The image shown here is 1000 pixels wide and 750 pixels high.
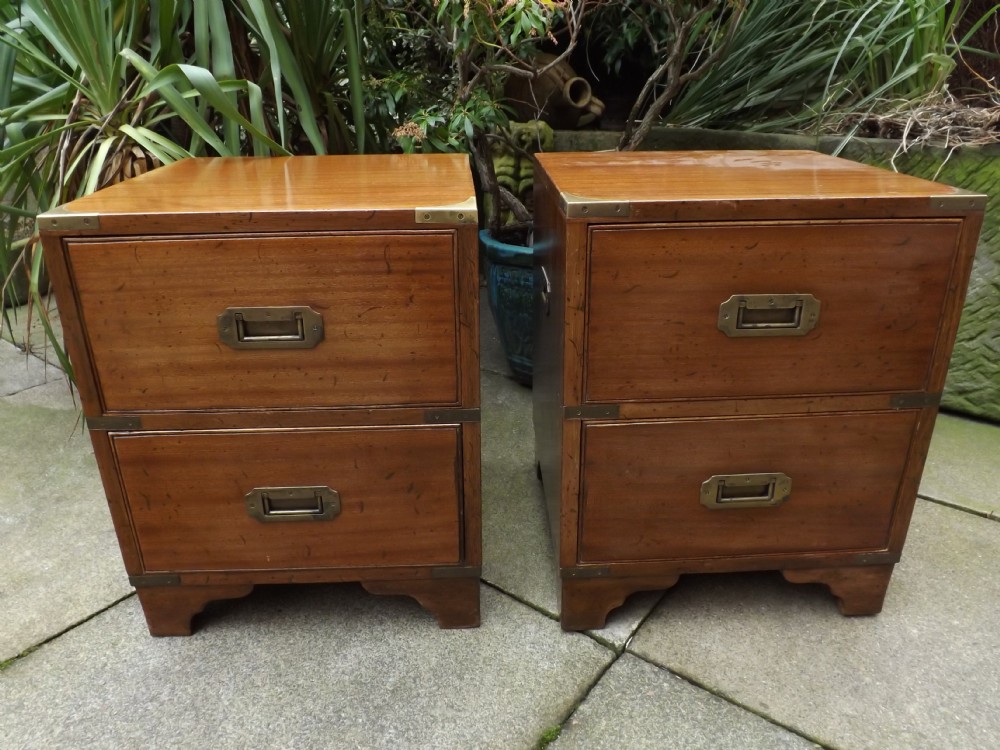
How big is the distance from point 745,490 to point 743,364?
0.22 meters

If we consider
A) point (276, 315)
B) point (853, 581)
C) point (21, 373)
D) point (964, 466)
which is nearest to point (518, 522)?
point (853, 581)

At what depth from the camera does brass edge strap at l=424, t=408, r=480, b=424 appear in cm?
102

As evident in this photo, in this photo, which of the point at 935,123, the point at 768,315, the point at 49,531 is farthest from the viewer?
the point at 935,123

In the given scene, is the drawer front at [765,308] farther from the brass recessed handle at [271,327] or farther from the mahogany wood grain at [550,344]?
the brass recessed handle at [271,327]

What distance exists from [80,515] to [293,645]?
64cm

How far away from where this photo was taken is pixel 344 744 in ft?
3.16

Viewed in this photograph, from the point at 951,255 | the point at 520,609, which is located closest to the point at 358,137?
the point at 520,609

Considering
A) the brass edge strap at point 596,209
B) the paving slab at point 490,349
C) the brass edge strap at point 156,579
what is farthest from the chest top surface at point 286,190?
the paving slab at point 490,349

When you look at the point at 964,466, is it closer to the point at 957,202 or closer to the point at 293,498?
the point at 957,202

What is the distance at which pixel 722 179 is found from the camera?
3.46 feet

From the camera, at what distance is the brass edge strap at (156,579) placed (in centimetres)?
111

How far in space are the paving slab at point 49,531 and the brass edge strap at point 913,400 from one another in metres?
1.29

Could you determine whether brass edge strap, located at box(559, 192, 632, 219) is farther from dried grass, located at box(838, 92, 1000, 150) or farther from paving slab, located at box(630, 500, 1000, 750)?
dried grass, located at box(838, 92, 1000, 150)

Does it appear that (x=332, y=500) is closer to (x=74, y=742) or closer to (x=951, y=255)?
(x=74, y=742)
